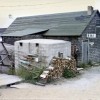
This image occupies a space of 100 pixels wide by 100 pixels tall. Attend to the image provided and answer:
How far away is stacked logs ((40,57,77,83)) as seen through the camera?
14.4 metres

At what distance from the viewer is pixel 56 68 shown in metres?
15.1

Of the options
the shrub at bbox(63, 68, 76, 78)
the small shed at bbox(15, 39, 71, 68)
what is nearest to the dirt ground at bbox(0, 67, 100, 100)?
the shrub at bbox(63, 68, 76, 78)

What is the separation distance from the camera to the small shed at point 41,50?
621 inches

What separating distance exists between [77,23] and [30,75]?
8151 millimetres

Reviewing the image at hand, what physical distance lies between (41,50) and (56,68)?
1.49 m

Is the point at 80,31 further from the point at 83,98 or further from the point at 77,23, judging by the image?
the point at 83,98

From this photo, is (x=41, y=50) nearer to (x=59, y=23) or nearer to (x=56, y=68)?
(x=56, y=68)

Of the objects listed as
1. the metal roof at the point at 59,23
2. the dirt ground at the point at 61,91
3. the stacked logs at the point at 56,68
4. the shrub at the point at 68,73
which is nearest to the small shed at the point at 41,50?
the stacked logs at the point at 56,68

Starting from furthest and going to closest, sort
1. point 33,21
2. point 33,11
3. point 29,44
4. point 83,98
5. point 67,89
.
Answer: point 33,11, point 33,21, point 29,44, point 67,89, point 83,98

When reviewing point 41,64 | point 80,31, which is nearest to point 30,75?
point 41,64

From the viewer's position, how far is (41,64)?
1566 centimetres

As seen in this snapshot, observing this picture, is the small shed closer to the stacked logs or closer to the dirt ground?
the stacked logs

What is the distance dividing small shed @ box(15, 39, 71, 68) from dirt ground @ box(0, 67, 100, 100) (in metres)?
1.75

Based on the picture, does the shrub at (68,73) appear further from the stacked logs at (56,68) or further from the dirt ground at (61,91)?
the dirt ground at (61,91)
